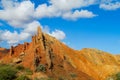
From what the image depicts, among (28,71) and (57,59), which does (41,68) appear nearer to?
(28,71)

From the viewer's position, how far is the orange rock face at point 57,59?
7688 centimetres

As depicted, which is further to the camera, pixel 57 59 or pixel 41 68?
pixel 57 59

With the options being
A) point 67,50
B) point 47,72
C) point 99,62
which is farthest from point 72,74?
point 99,62

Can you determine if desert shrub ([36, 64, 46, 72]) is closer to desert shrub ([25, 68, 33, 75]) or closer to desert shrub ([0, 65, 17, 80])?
desert shrub ([25, 68, 33, 75])

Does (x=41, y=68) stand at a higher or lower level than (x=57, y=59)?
lower

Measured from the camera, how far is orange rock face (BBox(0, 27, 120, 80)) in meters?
76.9

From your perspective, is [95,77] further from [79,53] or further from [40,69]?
[40,69]

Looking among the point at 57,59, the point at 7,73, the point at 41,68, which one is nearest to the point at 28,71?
the point at 41,68

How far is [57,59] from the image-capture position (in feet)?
265

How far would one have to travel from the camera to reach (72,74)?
7769 cm

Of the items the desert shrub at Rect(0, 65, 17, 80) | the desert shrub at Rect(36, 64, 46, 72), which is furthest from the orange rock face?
the desert shrub at Rect(0, 65, 17, 80)

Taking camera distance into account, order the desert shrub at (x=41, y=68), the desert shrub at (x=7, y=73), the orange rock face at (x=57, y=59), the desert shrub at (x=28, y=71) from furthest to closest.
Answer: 1. the orange rock face at (x=57, y=59)
2. the desert shrub at (x=41, y=68)
3. the desert shrub at (x=28, y=71)
4. the desert shrub at (x=7, y=73)

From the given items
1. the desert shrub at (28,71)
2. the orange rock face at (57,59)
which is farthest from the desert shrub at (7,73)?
the orange rock face at (57,59)

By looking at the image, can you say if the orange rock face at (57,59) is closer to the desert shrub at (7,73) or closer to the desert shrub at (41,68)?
the desert shrub at (41,68)
